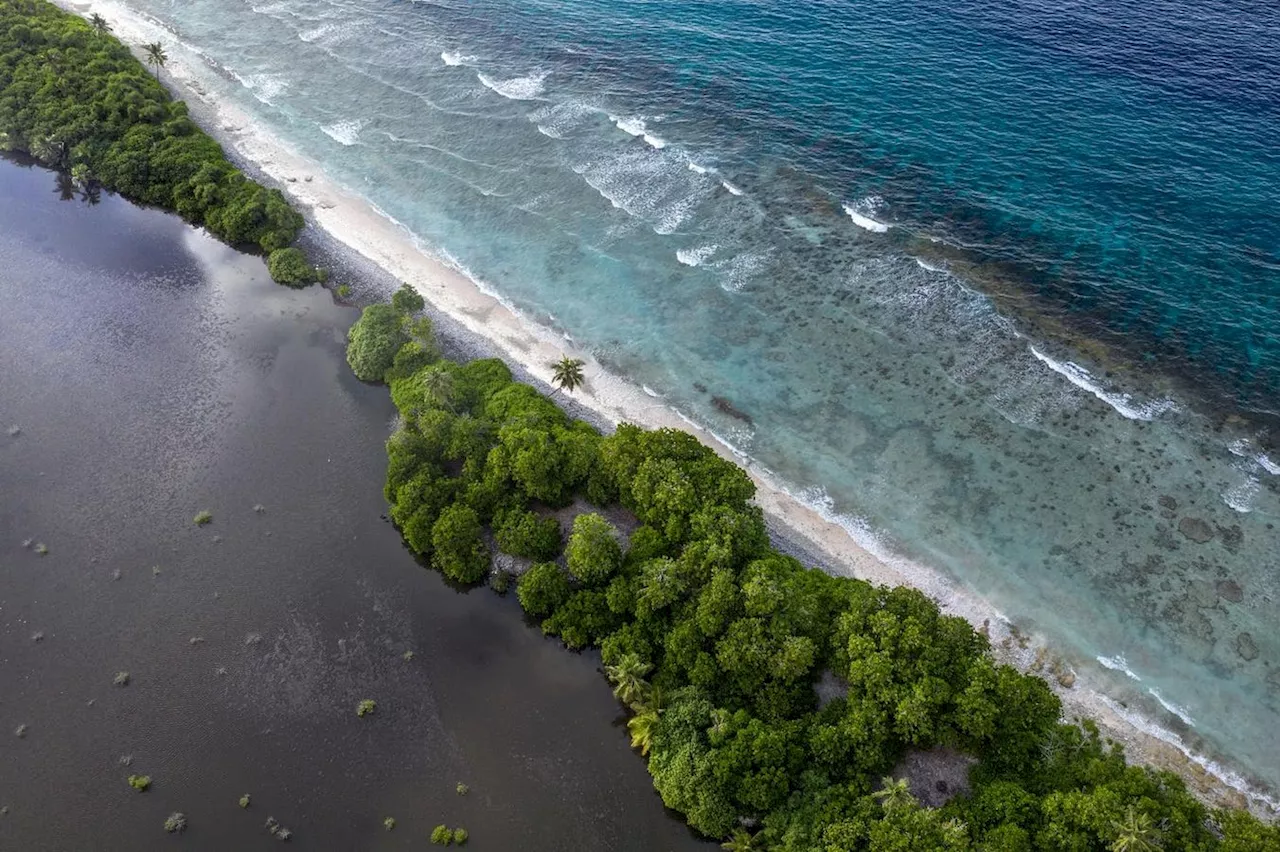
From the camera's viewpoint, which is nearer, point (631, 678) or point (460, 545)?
point (631, 678)

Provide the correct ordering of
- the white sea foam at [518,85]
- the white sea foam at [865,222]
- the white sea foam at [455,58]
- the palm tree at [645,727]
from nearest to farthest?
the palm tree at [645,727] → the white sea foam at [865,222] → the white sea foam at [518,85] → the white sea foam at [455,58]

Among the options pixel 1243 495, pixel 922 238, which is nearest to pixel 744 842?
pixel 1243 495

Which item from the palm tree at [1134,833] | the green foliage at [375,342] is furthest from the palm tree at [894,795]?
the green foliage at [375,342]

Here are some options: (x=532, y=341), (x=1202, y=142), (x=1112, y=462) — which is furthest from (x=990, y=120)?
(x=532, y=341)

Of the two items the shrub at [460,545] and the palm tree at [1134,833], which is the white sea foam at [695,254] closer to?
the shrub at [460,545]

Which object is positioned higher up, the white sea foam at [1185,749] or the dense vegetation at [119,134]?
the dense vegetation at [119,134]

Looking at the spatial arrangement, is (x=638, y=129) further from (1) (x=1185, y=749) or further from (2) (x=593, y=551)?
(1) (x=1185, y=749)
